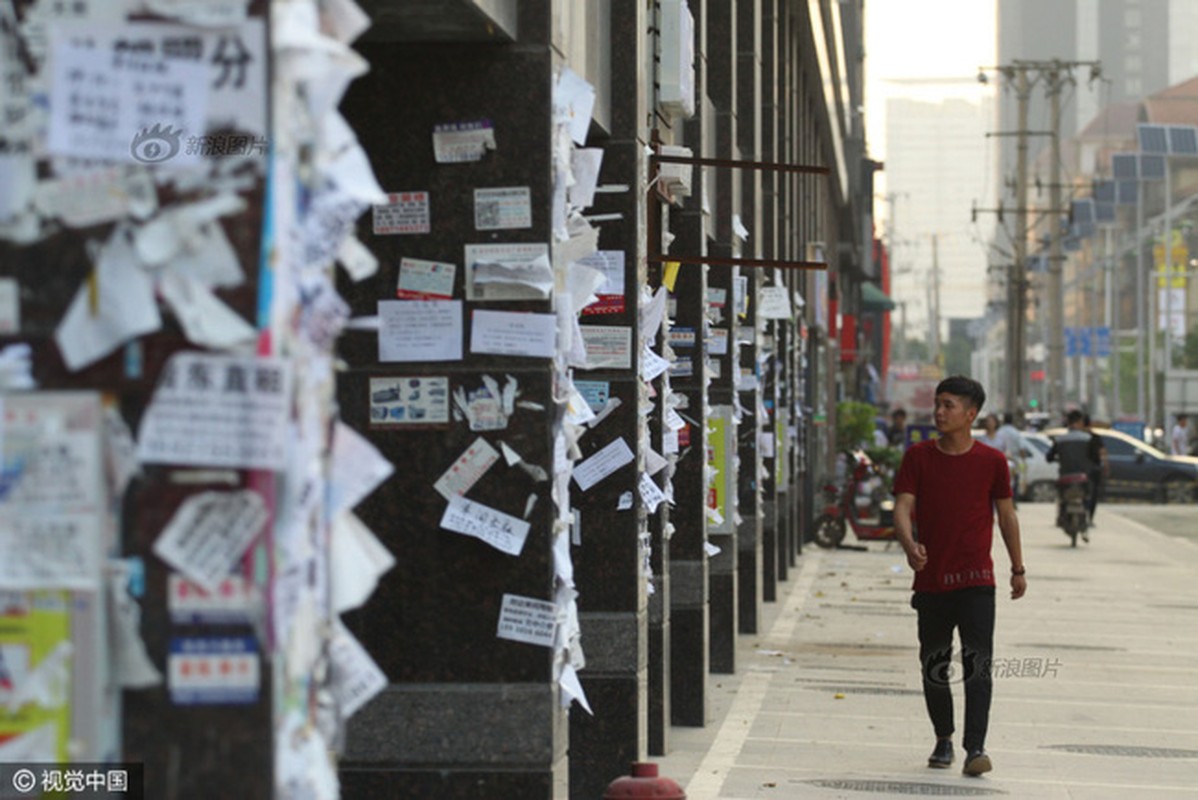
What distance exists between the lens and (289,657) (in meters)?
4.20

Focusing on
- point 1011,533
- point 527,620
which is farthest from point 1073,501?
point 527,620

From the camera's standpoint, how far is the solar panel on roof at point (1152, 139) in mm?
127062

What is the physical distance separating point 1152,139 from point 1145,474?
8332 cm

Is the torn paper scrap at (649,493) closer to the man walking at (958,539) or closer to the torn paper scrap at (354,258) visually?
the man walking at (958,539)

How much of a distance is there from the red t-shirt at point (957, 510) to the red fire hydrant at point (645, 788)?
4360mm

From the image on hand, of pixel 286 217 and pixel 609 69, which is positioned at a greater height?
pixel 609 69

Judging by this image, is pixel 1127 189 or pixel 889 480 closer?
pixel 889 480

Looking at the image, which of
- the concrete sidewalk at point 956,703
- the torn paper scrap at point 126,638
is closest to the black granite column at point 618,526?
the concrete sidewalk at point 956,703

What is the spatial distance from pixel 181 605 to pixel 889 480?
27445mm

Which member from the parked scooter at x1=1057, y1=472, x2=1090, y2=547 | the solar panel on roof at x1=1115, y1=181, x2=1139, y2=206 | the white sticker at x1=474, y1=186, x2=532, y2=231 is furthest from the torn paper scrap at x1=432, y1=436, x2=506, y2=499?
the solar panel on roof at x1=1115, y1=181, x2=1139, y2=206

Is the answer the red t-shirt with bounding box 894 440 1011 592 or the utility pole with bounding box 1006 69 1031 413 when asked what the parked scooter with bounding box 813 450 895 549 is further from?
the utility pole with bounding box 1006 69 1031 413

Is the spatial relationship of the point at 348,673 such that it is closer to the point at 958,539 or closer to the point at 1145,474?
the point at 958,539

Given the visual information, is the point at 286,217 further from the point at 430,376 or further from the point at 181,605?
the point at 430,376

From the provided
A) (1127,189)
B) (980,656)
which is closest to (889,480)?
(980,656)
